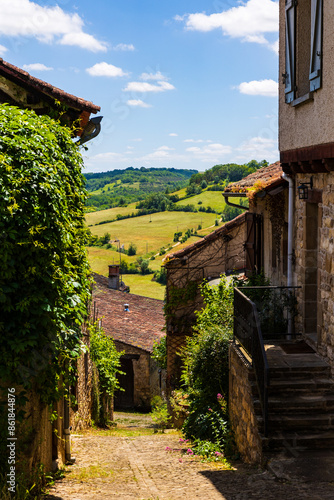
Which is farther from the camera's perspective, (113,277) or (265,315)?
(113,277)

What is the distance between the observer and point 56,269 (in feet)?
19.1

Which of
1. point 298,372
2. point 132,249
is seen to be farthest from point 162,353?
point 132,249

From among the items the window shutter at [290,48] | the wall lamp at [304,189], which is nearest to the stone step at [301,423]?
the wall lamp at [304,189]

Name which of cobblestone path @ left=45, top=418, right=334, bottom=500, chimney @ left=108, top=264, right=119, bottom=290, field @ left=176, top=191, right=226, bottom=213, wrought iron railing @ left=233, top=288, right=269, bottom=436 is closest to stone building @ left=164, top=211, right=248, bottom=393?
wrought iron railing @ left=233, top=288, right=269, bottom=436

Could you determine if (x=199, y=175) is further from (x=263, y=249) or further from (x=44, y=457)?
(x=44, y=457)

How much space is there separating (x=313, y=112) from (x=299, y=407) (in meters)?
4.31

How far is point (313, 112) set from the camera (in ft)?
26.0

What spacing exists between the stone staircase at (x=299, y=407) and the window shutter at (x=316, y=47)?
4151 millimetres

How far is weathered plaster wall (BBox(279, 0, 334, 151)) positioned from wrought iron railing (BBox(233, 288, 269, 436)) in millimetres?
2661

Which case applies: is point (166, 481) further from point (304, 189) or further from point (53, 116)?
point (53, 116)

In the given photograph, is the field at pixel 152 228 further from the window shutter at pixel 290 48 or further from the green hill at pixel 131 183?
the window shutter at pixel 290 48

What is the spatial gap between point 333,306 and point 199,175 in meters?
93.7

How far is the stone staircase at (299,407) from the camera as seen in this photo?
6.73 m

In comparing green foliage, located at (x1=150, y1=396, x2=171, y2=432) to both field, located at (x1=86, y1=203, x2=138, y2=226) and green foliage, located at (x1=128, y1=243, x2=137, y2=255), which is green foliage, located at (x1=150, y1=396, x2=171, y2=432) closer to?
green foliage, located at (x1=128, y1=243, x2=137, y2=255)
